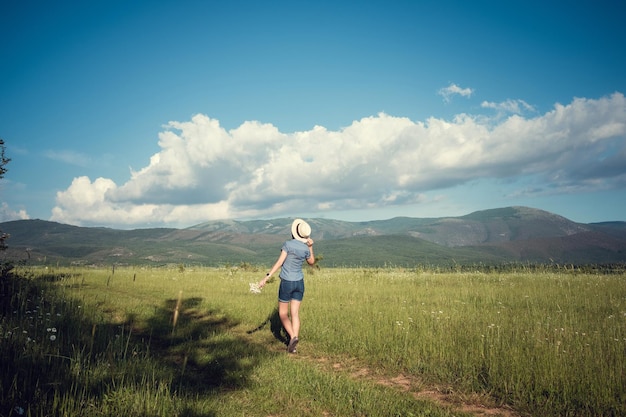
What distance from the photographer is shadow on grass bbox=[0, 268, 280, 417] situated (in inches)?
179

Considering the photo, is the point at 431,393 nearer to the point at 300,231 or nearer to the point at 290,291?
the point at 290,291

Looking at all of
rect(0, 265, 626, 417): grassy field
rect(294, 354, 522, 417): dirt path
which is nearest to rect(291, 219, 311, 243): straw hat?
rect(0, 265, 626, 417): grassy field

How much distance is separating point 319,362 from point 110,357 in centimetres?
422

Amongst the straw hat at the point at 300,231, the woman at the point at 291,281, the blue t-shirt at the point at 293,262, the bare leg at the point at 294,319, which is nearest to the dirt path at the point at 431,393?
the bare leg at the point at 294,319

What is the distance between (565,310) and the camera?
1094 cm

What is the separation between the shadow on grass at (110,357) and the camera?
4551mm

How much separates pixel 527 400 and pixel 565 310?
7.49m

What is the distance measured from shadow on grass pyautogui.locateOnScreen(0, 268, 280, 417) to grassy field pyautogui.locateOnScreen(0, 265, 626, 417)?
1.3 inches

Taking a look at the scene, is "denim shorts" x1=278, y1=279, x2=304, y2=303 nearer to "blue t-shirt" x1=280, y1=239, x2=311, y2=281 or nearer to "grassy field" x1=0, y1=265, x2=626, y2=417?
"blue t-shirt" x1=280, y1=239, x2=311, y2=281

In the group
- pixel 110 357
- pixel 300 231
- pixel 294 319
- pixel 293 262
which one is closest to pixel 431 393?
pixel 294 319

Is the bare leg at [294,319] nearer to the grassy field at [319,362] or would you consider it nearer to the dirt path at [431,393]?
the grassy field at [319,362]

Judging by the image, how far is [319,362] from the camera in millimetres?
7516

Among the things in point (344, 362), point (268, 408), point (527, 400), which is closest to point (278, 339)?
point (344, 362)

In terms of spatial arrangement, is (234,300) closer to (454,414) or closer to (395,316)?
(395,316)
